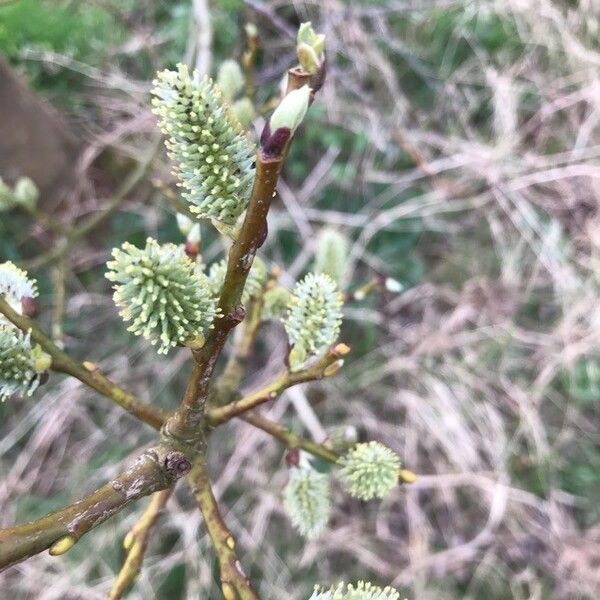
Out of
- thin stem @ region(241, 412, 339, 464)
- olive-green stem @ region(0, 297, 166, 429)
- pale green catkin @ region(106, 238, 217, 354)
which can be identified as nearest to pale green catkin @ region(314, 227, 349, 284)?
thin stem @ region(241, 412, 339, 464)

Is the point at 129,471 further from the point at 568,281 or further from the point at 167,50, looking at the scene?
the point at 167,50

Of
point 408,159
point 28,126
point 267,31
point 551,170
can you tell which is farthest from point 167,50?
point 551,170

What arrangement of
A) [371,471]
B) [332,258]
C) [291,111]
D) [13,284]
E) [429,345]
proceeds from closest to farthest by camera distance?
[291,111] → [13,284] → [371,471] → [332,258] → [429,345]

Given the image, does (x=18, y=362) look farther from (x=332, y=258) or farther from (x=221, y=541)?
(x=332, y=258)

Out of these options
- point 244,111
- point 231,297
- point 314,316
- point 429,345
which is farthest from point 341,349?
point 429,345

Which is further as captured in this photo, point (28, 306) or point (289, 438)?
point (289, 438)

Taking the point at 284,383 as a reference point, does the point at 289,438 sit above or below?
below

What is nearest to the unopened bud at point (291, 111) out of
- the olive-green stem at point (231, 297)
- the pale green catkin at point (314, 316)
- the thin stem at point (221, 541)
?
the olive-green stem at point (231, 297)
